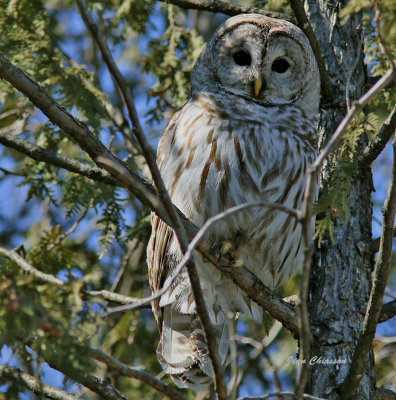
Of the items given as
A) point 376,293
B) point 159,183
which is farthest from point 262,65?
point 159,183

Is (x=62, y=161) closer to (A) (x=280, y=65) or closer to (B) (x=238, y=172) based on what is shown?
(B) (x=238, y=172)

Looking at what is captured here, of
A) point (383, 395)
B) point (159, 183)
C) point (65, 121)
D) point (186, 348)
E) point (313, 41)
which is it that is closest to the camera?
point (159, 183)

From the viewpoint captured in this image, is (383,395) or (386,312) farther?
(386,312)

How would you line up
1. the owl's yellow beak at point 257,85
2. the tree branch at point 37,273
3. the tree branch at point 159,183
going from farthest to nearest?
the owl's yellow beak at point 257,85
the tree branch at point 37,273
the tree branch at point 159,183

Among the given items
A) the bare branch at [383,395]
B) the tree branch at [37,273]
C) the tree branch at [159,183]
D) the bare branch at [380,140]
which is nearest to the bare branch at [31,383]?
the tree branch at [37,273]

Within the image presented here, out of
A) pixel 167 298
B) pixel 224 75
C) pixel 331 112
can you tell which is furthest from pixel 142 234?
pixel 331 112

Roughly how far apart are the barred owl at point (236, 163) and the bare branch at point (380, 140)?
0.38 metres

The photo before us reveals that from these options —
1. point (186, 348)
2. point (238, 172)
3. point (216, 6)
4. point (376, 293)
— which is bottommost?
point (376, 293)

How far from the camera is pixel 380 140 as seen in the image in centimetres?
333

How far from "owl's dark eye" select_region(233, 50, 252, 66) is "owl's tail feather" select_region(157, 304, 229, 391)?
5.72ft

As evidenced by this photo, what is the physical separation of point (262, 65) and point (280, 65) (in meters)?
0.22

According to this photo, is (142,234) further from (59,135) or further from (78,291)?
(78,291)

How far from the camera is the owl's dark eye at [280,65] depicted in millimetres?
4270

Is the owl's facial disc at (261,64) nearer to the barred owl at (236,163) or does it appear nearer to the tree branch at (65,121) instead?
the barred owl at (236,163)
